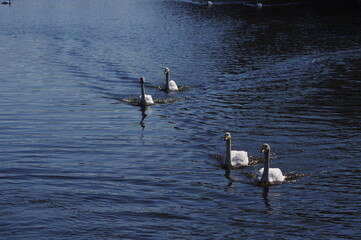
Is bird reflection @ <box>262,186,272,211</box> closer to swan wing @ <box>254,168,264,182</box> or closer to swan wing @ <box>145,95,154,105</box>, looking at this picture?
swan wing @ <box>254,168,264,182</box>

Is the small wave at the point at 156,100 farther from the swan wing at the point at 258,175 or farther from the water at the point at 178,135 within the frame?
the swan wing at the point at 258,175

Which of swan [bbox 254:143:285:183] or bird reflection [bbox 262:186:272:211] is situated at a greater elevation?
swan [bbox 254:143:285:183]

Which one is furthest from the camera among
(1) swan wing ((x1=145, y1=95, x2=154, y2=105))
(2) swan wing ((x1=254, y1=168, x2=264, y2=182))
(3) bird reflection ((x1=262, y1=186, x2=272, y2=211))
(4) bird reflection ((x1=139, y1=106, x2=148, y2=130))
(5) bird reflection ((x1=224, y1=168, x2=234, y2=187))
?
(1) swan wing ((x1=145, y1=95, x2=154, y2=105))

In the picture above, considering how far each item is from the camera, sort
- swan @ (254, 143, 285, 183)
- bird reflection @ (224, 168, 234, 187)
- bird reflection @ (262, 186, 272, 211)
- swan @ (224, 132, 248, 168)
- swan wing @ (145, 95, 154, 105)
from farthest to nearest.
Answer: swan wing @ (145, 95, 154, 105) < swan @ (224, 132, 248, 168) < bird reflection @ (224, 168, 234, 187) < swan @ (254, 143, 285, 183) < bird reflection @ (262, 186, 272, 211)

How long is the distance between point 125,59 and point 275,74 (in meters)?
14.4

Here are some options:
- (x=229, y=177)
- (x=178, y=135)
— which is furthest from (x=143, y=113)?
(x=229, y=177)

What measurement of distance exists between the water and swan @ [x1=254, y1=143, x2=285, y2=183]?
1.70 ft

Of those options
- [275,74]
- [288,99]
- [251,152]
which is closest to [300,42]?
[275,74]

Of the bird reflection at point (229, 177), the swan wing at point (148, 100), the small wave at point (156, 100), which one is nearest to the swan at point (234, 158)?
the bird reflection at point (229, 177)

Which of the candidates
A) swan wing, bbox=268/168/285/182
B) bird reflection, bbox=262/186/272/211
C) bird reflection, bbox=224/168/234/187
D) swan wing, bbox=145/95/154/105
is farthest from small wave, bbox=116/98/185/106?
bird reflection, bbox=262/186/272/211

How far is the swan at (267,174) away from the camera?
2302cm

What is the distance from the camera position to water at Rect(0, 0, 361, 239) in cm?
2020

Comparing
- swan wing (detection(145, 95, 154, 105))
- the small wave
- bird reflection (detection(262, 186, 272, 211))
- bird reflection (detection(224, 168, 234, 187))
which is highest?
swan wing (detection(145, 95, 154, 105))

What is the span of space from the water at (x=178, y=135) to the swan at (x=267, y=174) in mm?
519
